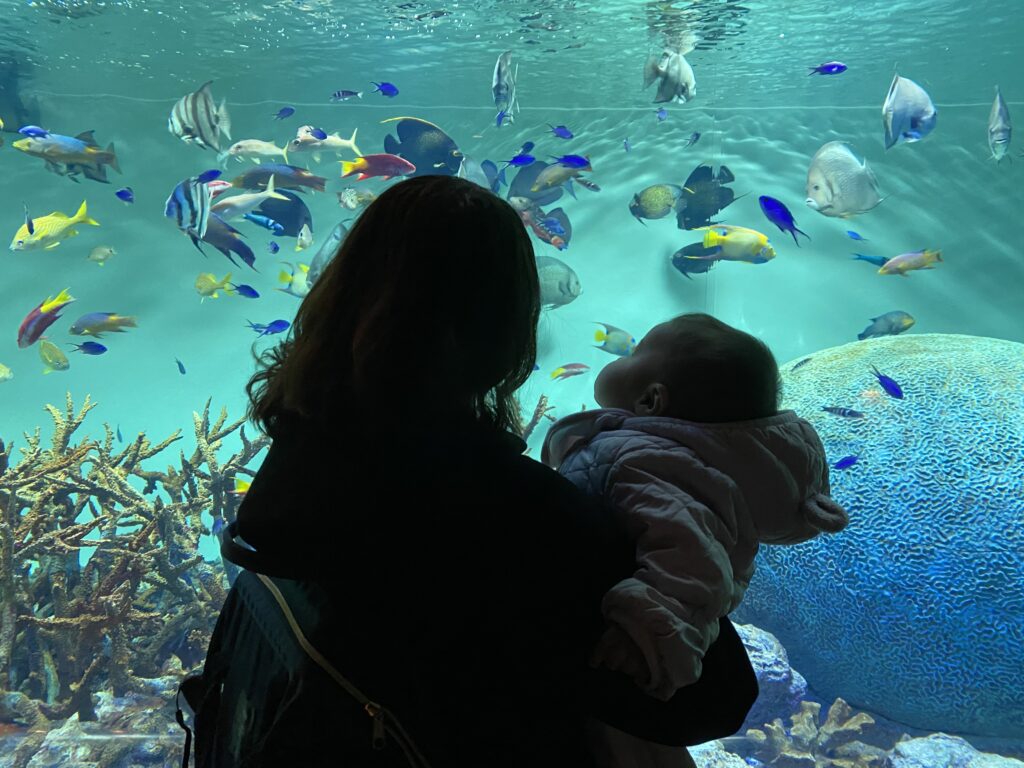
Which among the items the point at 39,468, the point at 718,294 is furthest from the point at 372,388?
the point at 718,294

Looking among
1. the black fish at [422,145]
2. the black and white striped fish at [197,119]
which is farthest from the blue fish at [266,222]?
the black fish at [422,145]

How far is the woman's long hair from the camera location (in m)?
0.85

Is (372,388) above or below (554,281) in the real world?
above

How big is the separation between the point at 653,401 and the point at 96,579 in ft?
16.1

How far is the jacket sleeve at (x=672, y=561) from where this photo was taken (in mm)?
836

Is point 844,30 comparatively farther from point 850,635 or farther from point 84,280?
point 84,280

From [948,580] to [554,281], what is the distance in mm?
3828

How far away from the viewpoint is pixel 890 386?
4141 millimetres

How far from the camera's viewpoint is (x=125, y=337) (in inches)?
422

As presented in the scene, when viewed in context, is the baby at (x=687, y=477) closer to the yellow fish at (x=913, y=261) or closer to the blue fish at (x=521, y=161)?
the blue fish at (x=521, y=161)

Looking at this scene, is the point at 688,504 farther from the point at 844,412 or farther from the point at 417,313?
the point at 844,412

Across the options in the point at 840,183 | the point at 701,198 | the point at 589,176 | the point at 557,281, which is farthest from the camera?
the point at 589,176

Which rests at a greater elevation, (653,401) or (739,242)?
(653,401)

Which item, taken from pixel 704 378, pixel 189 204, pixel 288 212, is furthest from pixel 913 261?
pixel 189 204
